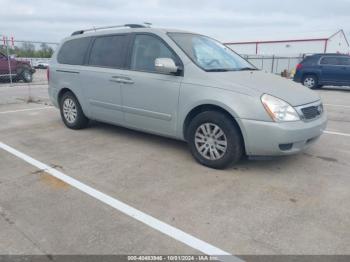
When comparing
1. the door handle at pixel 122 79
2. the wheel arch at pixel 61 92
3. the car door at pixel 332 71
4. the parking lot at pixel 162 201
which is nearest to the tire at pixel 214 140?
the parking lot at pixel 162 201

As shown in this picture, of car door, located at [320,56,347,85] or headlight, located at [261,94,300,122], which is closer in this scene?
headlight, located at [261,94,300,122]

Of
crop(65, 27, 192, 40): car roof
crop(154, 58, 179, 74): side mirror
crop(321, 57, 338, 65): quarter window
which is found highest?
crop(65, 27, 192, 40): car roof

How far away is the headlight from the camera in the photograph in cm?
378

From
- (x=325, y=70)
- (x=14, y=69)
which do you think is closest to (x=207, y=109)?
(x=325, y=70)

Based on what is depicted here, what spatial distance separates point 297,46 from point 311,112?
35.2m

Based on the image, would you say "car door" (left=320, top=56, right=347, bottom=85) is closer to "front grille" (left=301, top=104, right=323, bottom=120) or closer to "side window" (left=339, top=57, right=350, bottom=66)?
"side window" (left=339, top=57, right=350, bottom=66)

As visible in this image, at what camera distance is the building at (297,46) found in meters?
35.0

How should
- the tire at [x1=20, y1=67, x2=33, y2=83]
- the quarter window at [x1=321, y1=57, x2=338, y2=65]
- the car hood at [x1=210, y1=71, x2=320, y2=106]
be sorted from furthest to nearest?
1. the tire at [x1=20, y1=67, x2=33, y2=83]
2. the quarter window at [x1=321, y1=57, x2=338, y2=65]
3. the car hood at [x1=210, y1=71, x2=320, y2=106]

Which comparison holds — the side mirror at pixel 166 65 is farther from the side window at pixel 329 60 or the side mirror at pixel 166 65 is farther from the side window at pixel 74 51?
the side window at pixel 329 60

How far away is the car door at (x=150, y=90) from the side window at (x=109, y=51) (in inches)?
9.7

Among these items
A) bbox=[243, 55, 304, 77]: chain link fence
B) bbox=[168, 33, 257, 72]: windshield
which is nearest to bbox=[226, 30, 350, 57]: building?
bbox=[243, 55, 304, 77]: chain link fence

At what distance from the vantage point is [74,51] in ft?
19.7

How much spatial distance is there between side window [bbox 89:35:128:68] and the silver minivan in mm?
16

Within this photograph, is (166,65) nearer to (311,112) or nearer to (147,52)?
(147,52)
